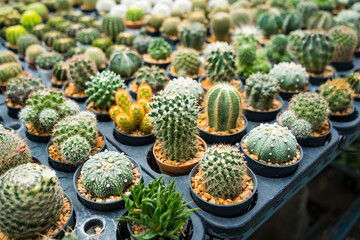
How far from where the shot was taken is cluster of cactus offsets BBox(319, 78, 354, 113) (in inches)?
157

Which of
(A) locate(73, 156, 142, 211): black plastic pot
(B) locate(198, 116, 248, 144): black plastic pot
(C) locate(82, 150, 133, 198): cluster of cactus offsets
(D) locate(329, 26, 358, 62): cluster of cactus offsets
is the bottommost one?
(A) locate(73, 156, 142, 211): black plastic pot

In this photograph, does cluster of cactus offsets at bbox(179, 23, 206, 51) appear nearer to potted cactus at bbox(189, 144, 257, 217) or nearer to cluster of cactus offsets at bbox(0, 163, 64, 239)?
potted cactus at bbox(189, 144, 257, 217)

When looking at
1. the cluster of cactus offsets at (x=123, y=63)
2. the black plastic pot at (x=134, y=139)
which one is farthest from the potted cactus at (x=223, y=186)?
the cluster of cactus offsets at (x=123, y=63)

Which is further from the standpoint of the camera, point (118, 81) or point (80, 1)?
point (80, 1)

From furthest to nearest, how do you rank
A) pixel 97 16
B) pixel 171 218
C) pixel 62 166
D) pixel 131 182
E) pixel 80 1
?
1. pixel 80 1
2. pixel 97 16
3. pixel 62 166
4. pixel 131 182
5. pixel 171 218

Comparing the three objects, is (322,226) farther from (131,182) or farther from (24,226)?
(24,226)

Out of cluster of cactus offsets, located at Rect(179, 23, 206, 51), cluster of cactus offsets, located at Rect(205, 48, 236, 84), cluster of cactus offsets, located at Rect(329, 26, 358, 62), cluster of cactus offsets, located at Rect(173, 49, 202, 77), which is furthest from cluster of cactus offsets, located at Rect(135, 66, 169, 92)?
cluster of cactus offsets, located at Rect(329, 26, 358, 62)

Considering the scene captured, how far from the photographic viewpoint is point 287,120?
362 cm

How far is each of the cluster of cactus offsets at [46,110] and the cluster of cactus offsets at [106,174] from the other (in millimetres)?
953

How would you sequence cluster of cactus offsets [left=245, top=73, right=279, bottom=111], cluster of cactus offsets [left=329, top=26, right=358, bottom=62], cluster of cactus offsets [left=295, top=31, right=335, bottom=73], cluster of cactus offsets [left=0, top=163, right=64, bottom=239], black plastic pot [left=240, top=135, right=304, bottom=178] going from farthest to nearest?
cluster of cactus offsets [left=329, top=26, right=358, bottom=62]
cluster of cactus offsets [left=295, top=31, right=335, bottom=73]
cluster of cactus offsets [left=245, top=73, right=279, bottom=111]
black plastic pot [left=240, top=135, right=304, bottom=178]
cluster of cactus offsets [left=0, top=163, right=64, bottom=239]

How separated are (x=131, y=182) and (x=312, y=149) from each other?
2132 millimetres

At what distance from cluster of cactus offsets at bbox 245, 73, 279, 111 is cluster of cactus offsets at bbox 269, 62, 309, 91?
462mm

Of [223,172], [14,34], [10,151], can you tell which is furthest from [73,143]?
[14,34]

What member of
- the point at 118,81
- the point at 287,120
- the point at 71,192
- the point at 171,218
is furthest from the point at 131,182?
the point at 287,120
